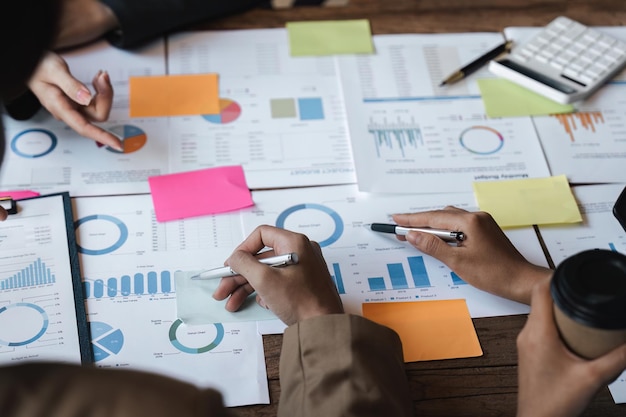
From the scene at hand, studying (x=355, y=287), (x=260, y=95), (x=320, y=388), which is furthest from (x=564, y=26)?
(x=320, y=388)

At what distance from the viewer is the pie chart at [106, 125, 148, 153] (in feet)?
3.96

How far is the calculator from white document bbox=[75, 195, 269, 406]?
2.04 feet

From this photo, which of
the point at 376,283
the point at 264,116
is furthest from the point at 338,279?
the point at 264,116

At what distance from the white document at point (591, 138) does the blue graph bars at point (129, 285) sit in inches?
26.6

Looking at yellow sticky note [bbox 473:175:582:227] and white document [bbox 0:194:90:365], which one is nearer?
white document [bbox 0:194:90:365]

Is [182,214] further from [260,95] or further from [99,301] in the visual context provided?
[260,95]

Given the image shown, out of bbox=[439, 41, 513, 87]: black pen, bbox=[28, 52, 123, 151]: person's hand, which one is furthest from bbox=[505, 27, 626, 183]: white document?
bbox=[28, 52, 123, 151]: person's hand

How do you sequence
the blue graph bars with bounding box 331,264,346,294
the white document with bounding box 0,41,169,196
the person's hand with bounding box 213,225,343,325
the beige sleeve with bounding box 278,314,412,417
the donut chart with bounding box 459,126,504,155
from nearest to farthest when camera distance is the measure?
the beige sleeve with bounding box 278,314,412,417 < the person's hand with bounding box 213,225,343,325 < the blue graph bars with bounding box 331,264,346,294 < the white document with bounding box 0,41,169,196 < the donut chart with bounding box 459,126,504,155

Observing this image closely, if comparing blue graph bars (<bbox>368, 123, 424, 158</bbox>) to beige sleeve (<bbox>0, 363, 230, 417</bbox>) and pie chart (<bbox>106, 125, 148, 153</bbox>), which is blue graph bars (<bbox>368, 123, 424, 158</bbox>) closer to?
pie chart (<bbox>106, 125, 148, 153</bbox>)

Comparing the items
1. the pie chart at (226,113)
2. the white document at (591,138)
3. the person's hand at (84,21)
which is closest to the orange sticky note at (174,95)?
the pie chart at (226,113)

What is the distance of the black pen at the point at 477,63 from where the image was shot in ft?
4.44

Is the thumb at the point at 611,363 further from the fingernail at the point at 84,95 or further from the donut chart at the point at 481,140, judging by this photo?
the fingernail at the point at 84,95

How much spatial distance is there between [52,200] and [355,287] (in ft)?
1.59

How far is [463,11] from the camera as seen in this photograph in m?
1.49
